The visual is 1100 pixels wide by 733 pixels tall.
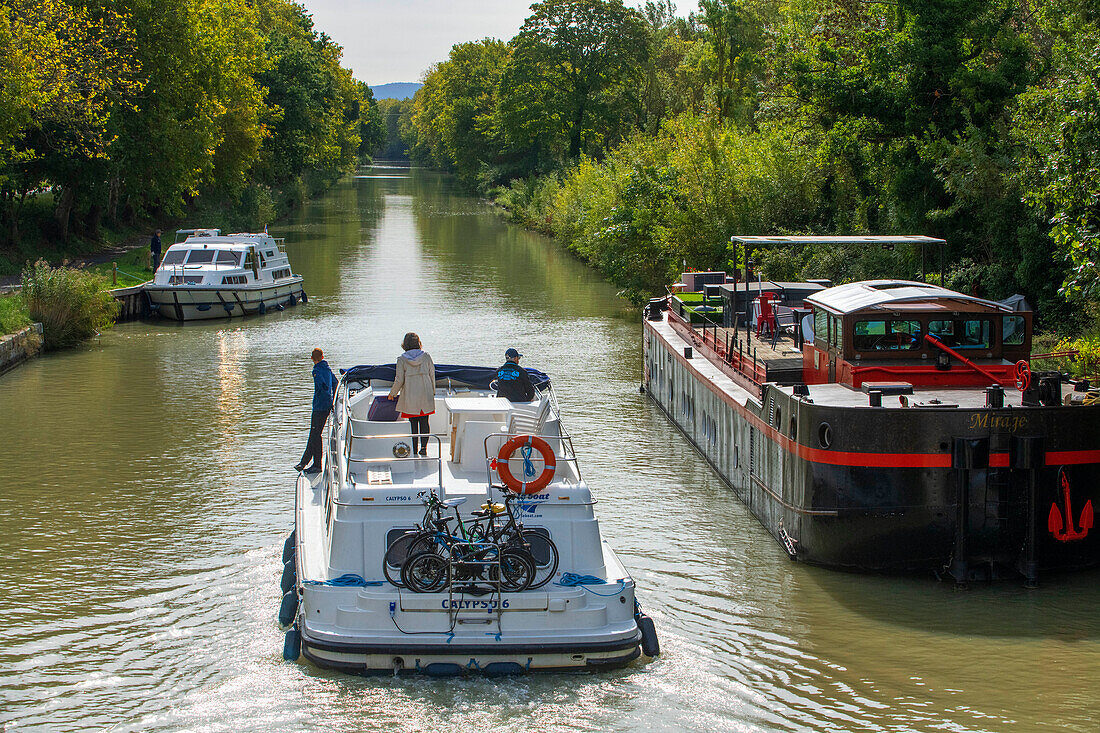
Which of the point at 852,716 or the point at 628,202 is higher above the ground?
the point at 628,202

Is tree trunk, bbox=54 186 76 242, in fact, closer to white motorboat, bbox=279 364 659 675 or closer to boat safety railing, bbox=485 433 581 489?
white motorboat, bbox=279 364 659 675

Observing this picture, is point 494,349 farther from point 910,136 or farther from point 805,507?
point 805,507

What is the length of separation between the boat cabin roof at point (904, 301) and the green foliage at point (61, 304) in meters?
21.1

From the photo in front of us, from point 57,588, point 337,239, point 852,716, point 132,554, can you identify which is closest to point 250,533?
point 132,554

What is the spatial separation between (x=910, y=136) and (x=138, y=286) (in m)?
23.0

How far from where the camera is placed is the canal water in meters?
10.4

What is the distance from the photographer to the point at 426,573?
10.5 metres

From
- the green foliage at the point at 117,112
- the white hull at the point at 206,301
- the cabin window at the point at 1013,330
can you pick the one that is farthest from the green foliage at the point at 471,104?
the cabin window at the point at 1013,330

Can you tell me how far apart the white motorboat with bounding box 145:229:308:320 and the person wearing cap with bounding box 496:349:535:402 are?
74.0 ft

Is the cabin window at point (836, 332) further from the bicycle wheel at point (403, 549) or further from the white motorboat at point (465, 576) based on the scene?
the bicycle wheel at point (403, 549)

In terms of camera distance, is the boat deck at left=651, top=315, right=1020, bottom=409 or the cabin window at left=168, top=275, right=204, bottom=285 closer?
the boat deck at left=651, top=315, right=1020, bottom=409

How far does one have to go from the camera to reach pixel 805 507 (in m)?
13.8

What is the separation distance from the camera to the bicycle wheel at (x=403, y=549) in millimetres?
10719

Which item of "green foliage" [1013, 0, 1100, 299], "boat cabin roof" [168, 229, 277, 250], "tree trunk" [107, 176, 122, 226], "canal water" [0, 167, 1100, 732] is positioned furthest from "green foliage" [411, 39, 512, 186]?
"green foliage" [1013, 0, 1100, 299]
